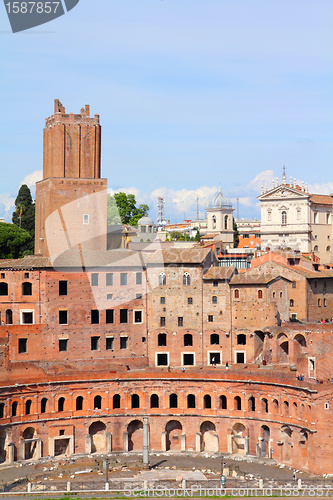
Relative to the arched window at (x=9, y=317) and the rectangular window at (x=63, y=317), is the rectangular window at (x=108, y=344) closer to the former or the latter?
the rectangular window at (x=63, y=317)

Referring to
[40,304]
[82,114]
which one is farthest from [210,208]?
[40,304]

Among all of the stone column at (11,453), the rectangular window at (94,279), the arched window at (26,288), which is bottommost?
the stone column at (11,453)

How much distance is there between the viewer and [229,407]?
68188mm

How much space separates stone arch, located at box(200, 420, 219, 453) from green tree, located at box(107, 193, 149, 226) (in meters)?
37.3

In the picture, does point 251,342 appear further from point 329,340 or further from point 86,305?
point 86,305

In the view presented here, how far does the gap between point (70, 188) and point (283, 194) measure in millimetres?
36518

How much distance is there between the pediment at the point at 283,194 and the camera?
337 feet

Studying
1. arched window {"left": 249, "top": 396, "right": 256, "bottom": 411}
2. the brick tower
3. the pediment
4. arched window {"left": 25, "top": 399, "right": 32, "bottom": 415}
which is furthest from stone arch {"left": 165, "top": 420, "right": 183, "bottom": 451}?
the pediment

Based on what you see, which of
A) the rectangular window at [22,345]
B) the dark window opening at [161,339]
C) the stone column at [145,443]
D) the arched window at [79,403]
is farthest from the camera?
the dark window opening at [161,339]

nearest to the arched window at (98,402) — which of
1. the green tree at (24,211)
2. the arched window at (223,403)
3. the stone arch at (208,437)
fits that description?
the stone arch at (208,437)

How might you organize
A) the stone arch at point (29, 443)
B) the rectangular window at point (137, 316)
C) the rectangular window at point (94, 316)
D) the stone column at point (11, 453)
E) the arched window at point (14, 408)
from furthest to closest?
the rectangular window at point (137, 316) < the rectangular window at point (94, 316) < the stone arch at point (29, 443) < the arched window at point (14, 408) < the stone column at point (11, 453)

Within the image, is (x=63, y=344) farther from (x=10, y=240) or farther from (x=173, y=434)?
(x=10, y=240)

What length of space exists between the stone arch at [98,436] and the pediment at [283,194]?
145 feet

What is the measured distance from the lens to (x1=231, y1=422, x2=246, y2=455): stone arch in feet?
221
